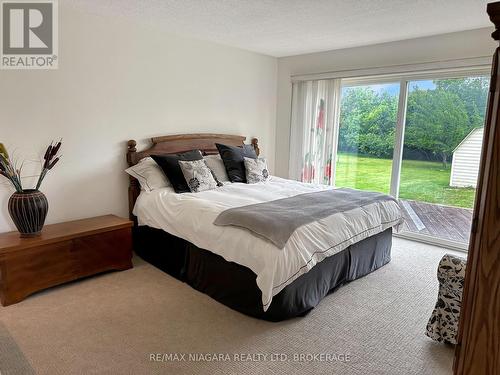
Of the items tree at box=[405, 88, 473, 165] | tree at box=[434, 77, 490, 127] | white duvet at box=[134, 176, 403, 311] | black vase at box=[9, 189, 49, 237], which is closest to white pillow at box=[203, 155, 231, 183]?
white duvet at box=[134, 176, 403, 311]

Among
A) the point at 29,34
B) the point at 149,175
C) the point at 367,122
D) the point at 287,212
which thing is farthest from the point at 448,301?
the point at 29,34

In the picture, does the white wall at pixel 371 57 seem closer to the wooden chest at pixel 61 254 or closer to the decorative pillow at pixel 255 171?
the decorative pillow at pixel 255 171

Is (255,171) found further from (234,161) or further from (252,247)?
(252,247)

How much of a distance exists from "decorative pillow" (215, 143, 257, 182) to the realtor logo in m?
1.90

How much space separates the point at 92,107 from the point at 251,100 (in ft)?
7.44

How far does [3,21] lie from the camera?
9.07 ft

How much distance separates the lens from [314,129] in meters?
4.88

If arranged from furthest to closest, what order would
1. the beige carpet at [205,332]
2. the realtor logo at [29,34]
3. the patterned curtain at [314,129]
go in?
the patterned curtain at [314,129] → the realtor logo at [29,34] → the beige carpet at [205,332]

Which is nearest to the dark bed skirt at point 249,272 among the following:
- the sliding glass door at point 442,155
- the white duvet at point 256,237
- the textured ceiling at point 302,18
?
the white duvet at point 256,237

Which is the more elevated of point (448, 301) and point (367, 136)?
point (367, 136)

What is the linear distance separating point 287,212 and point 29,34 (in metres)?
2.68

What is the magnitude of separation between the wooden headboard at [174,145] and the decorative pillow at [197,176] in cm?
45

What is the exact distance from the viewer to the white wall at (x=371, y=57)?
348 centimetres

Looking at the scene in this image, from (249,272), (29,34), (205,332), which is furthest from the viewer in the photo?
(29,34)
